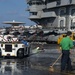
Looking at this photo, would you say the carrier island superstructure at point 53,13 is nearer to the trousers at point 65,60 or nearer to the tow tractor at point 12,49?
the tow tractor at point 12,49

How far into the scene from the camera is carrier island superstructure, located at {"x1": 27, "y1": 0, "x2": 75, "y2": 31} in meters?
97.2

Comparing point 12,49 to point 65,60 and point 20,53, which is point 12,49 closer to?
point 20,53

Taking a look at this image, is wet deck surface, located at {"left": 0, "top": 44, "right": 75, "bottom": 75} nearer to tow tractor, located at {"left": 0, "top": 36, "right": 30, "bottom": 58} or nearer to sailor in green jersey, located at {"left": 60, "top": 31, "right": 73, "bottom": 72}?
sailor in green jersey, located at {"left": 60, "top": 31, "right": 73, "bottom": 72}

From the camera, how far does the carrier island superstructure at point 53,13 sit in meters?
97.2

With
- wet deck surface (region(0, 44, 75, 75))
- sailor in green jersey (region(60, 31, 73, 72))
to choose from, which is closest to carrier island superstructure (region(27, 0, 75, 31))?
wet deck surface (region(0, 44, 75, 75))

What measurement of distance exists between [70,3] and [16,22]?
53.2 ft

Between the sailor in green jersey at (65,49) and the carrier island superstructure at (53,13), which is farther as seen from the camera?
the carrier island superstructure at (53,13)

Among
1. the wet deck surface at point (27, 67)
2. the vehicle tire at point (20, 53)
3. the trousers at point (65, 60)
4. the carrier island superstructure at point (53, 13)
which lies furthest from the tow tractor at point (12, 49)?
the carrier island superstructure at point (53, 13)

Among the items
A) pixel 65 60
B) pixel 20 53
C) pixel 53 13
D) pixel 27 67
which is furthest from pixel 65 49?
pixel 53 13

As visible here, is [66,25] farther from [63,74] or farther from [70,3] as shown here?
[63,74]

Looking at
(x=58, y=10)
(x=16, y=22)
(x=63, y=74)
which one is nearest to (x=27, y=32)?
(x=16, y=22)

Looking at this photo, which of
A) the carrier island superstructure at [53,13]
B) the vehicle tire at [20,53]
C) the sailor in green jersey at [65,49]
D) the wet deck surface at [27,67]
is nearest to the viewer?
the wet deck surface at [27,67]

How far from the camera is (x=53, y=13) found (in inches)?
4126

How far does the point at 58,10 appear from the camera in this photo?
104438 millimetres
